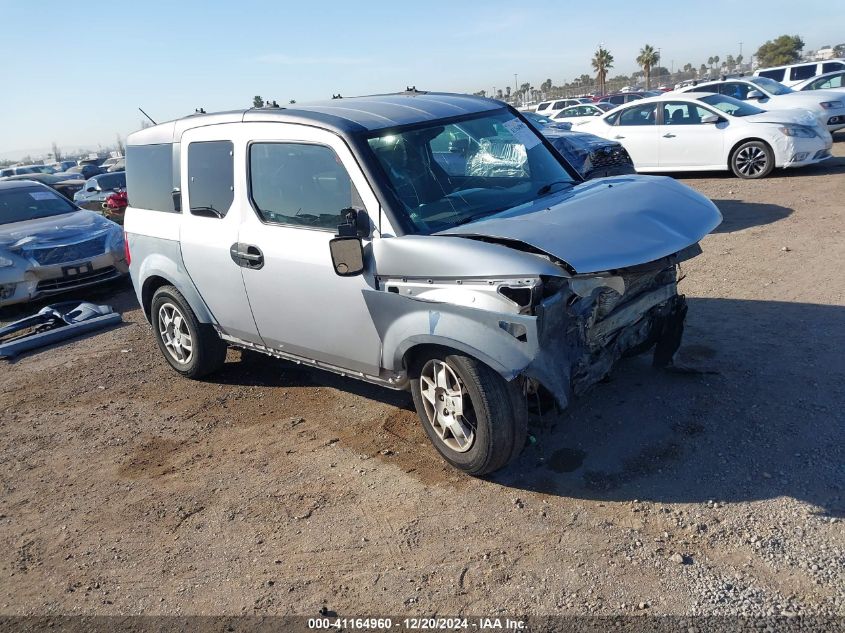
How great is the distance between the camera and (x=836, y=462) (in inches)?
149

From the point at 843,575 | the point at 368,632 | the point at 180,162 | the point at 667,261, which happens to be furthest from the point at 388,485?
the point at 180,162

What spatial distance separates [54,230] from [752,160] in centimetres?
1115

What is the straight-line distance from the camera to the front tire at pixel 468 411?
3.71 meters

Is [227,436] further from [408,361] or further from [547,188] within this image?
[547,188]

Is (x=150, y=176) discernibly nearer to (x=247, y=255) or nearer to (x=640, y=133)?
(x=247, y=255)

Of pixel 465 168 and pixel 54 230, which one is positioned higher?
pixel 465 168

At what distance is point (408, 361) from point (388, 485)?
2.37 feet

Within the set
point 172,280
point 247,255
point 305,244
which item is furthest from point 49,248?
point 305,244

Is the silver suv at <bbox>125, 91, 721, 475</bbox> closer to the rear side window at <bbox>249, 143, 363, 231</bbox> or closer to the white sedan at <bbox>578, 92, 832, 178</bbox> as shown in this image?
the rear side window at <bbox>249, 143, 363, 231</bbox>

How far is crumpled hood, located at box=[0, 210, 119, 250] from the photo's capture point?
349 inches

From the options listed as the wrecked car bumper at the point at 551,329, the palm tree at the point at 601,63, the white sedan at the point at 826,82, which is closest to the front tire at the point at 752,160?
the white sedan at the point at 826,82

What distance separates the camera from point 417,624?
3.02m

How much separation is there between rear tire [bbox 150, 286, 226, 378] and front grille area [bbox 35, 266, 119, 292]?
11.3ft

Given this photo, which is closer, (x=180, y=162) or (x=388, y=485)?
(x=388, y=485)
